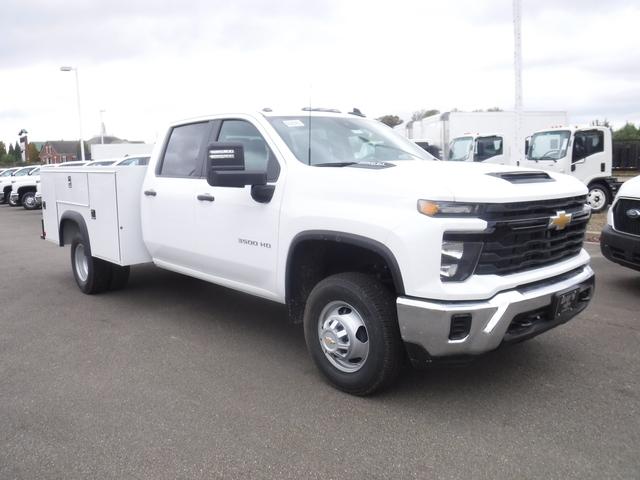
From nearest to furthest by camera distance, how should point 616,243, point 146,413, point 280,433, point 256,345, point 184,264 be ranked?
point 280,433 < point 146,413 < point 256,345 < point 184,264 < point 616,243

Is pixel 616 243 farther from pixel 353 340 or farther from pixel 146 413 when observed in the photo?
pixel 146 413

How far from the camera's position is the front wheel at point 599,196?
607 inches

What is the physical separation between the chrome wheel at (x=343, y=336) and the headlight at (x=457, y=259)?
2.33 ft

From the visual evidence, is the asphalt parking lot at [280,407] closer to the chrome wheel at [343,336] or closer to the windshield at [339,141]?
the chrome wheel at [343,336]

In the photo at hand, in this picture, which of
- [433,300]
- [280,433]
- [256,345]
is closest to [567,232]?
[433,300]

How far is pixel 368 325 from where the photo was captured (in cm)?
374

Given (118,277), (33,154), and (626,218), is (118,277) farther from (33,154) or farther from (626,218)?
(33,154)

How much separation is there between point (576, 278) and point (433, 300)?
1269 millimetres

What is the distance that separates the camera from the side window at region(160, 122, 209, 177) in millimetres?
5418

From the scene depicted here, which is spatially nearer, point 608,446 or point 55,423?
point 608,446

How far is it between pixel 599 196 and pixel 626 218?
9.99 meters

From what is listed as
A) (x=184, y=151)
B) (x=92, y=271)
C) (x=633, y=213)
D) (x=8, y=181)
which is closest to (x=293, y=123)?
(x=184, y=151)

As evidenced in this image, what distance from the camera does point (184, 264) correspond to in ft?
18.4

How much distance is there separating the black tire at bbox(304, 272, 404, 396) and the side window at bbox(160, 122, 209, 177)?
1954 millimetres
